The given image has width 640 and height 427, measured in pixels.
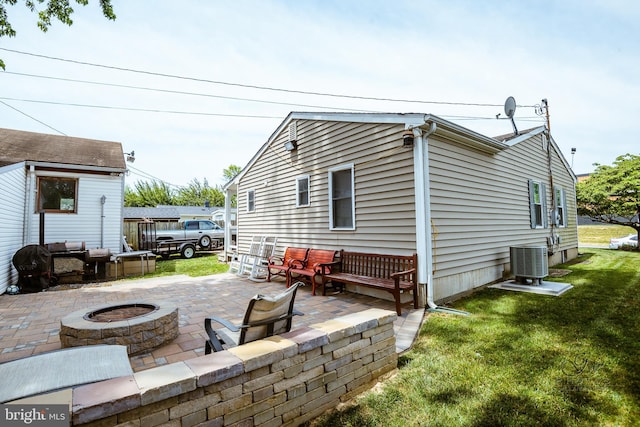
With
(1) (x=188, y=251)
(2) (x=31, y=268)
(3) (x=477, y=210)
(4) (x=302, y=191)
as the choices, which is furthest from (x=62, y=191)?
(3) (x=477, y=210)

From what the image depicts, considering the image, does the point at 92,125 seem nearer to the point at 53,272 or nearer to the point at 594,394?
the point at 53,272

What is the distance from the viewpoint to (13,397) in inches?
56.4

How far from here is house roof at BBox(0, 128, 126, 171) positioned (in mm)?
9570

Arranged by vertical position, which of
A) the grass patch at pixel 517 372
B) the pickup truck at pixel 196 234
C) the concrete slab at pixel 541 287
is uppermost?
the pickup truck at pixel 196 234

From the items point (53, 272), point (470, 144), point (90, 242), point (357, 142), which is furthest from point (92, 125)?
point (470, 144)

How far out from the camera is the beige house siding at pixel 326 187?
18.5ft

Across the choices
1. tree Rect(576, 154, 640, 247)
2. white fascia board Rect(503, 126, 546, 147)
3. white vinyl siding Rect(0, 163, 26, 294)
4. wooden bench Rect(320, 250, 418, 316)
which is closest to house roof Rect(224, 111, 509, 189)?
white fascia board Rect(503, 126, 546, 147)

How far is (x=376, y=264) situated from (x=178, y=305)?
385cm

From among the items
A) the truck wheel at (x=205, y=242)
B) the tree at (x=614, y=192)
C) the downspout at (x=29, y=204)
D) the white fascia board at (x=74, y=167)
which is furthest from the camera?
the truck wheel at (x=205, y=242)

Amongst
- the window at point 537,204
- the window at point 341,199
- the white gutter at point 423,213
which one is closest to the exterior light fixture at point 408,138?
the white gutter at point 423,213

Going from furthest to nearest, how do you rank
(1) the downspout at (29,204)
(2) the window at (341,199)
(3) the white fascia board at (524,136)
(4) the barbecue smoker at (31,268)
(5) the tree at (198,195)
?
(5) the tree at (198,195) < (1) the downspout at (29,204) < (3) the white fascia board at (524,136) < (4) the barbecue smoker at (31,268) < (2) the window at (341,199)

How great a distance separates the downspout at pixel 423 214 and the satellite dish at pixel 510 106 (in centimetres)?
445

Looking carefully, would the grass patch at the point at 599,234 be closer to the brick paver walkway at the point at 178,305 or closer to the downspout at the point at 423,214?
the downspout at the point at 423,214

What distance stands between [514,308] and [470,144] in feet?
11.1
